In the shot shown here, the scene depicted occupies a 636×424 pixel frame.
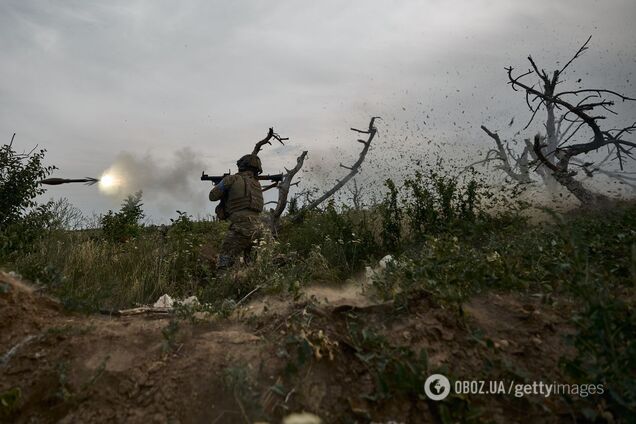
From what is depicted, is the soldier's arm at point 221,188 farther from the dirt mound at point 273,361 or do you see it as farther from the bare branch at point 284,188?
the dirt mound at point 273,361

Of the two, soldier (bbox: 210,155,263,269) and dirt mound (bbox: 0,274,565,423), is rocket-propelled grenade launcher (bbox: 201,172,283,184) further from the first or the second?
dirt mound (bbox: 0,274,565,423)

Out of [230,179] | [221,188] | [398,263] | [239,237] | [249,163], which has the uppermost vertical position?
[249,163]

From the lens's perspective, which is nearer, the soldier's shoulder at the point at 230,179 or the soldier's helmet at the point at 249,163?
the soldier's shoulder at the point at 230,179

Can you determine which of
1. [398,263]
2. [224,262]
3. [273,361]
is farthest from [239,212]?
[273,361]

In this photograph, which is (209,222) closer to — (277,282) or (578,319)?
(277,282)

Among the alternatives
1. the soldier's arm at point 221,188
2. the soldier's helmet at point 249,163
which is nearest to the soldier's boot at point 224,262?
the soldier's arm at point 221,188

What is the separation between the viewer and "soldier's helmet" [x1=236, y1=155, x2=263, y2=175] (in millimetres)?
9141

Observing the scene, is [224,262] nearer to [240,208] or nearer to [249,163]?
[240,208]

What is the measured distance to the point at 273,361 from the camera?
7.99 ft

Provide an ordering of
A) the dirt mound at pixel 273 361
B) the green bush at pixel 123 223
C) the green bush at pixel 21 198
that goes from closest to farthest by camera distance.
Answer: the dirt mound at pixel 273 361, the green bush at pixel 21 198, the green bush at pixel 123 223

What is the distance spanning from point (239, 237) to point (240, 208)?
0.64m

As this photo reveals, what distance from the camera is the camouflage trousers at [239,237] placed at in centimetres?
804

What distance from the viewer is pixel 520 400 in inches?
87.1

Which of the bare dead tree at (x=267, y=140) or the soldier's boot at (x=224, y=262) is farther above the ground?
the bare dead tree at (x=267, y=140)
